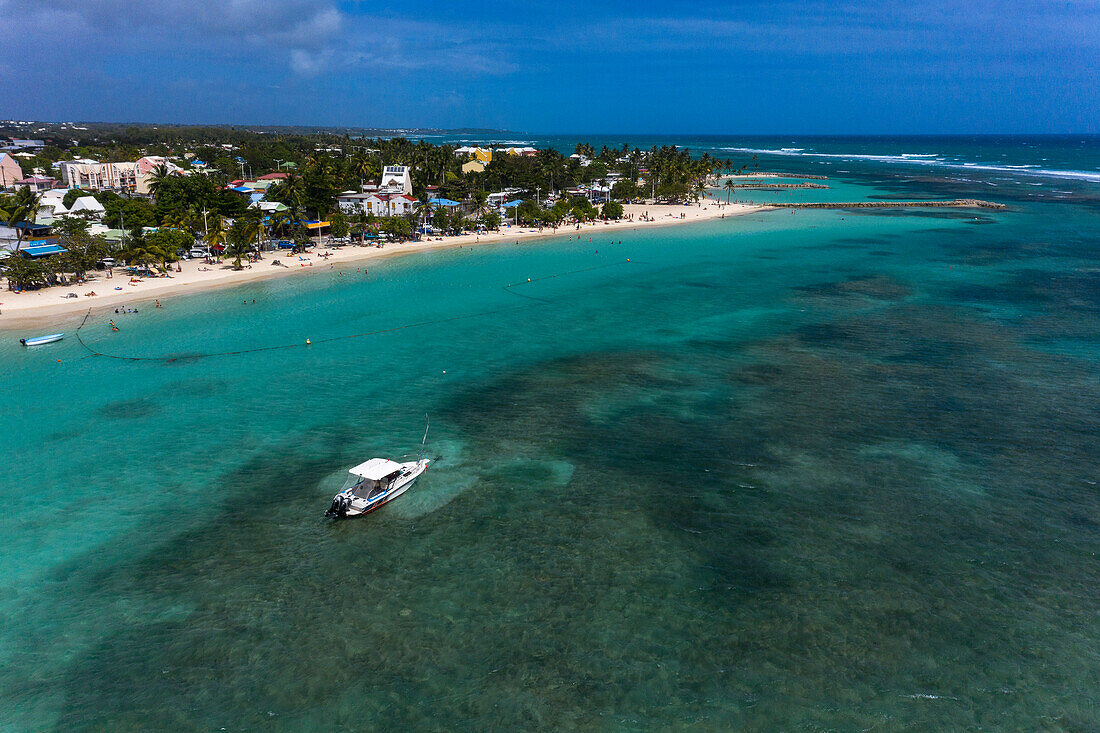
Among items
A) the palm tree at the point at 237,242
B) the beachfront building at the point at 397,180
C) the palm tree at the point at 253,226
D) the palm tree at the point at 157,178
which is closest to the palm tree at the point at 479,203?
the beachfront building at the point at 397,180

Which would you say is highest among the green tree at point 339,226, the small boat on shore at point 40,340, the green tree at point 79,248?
the green tree at point 339,226

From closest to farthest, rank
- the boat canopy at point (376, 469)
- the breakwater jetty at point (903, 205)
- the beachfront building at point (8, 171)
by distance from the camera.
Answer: the boat canopy at point (376, 469) < the beachfront building at point (8, 171) < the breakwater jetty at point (903, 205)

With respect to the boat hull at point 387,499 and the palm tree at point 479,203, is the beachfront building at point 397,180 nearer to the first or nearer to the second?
the palm tree at point 479,203

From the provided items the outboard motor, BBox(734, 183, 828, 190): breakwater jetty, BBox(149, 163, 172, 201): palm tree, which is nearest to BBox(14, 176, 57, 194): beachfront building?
BBox(149, 163, 172, 201): palm tree

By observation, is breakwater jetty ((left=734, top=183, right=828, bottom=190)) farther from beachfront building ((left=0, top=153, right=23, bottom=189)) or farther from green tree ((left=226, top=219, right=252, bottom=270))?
beachfront building ((left=0, top=153, right=23, bottom=189))

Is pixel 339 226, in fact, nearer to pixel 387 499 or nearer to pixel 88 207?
pixel 88 207

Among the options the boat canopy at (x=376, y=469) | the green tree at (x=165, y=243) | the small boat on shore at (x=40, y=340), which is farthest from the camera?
the green tree at (x=165, y=243)

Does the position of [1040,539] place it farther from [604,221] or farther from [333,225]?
[604,221]
